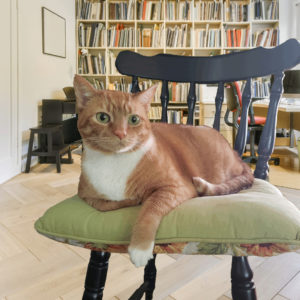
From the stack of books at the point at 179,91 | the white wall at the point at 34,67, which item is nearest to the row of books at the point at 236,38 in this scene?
the stack of books at the point at 179,91

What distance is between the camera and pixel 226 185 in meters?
0.76

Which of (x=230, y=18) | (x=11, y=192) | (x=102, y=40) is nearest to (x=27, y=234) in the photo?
(x=11, y=192)

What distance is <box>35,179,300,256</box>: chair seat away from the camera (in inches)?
21.6

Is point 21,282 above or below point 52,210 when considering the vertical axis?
below

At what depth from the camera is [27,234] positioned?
173 centimetres

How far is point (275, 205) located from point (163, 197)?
0.71 ft

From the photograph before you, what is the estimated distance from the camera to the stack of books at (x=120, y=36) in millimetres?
4562

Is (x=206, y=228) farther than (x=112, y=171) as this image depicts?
No

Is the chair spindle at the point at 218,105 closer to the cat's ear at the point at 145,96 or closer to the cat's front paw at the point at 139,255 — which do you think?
the cat's ear at the point at 145,96

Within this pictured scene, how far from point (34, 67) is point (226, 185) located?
10.5 feet

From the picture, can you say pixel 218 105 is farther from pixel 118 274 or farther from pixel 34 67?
pixel 34 67

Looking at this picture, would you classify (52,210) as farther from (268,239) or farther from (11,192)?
(11,192)

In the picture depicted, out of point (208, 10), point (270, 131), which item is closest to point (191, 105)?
point (270, 131)

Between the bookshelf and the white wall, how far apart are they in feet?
1.46
